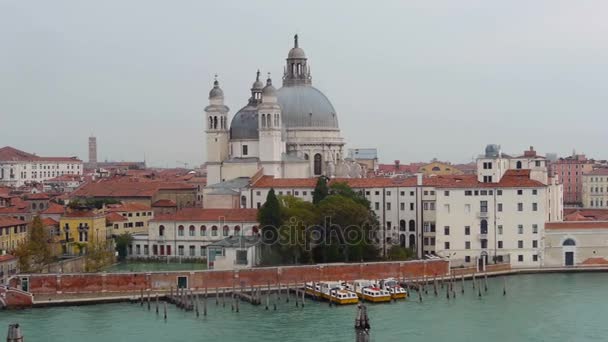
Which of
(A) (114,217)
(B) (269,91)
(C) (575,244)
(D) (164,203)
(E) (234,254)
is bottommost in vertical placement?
(E) (234,254)

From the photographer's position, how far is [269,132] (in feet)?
98.4

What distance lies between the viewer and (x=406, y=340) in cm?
1579

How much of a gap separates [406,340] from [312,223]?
7.38m

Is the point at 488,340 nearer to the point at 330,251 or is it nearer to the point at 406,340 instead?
the point at 406,340

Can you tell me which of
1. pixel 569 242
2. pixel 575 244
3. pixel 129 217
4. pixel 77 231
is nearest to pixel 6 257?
pixel 77 231

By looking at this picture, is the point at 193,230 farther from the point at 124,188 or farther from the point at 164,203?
the point at 124,188

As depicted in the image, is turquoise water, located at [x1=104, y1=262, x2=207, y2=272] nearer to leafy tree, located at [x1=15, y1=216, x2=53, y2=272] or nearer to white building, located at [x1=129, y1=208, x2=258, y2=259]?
white building, located at [x1=129, y1=208, x2=258, y2=259]

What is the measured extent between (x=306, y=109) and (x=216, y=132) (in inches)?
127

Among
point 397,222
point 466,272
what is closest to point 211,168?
point 397,222

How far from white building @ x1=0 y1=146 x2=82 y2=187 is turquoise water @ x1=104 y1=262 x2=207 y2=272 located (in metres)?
31.5

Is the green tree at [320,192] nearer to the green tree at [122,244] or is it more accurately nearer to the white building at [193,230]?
the white building at [193,230]

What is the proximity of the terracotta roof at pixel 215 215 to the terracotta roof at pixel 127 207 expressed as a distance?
325 centimetres

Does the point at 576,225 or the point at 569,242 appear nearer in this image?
the point at 569,242

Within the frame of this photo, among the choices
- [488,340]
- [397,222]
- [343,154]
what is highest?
[343,154]
